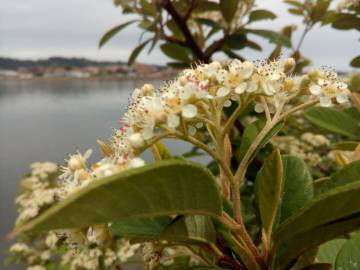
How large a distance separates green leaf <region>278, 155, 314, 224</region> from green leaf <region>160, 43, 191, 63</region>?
1.31 m

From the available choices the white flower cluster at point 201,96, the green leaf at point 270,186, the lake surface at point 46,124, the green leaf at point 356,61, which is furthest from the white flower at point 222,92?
the lake surface at point 46,124

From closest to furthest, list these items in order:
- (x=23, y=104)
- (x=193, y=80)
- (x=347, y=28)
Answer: (x=193, y=80)
(x=347, y=28)
(x=23, y=104)

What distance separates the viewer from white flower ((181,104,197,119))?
0.54 meters

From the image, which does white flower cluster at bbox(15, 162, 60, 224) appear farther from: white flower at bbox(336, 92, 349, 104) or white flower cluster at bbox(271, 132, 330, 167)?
white flower at bbox(336, 92, 349, 104)

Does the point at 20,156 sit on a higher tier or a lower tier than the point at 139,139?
lower

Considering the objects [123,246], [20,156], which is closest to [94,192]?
[123,246]

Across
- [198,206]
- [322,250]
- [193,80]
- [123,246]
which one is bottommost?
[123,246]

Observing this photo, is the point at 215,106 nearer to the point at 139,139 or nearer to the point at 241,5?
the point at 139,139

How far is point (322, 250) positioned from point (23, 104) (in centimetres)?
770

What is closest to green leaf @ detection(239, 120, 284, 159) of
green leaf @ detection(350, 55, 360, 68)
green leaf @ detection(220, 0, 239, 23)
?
green leaf @ detection(350, 55, 360, 68)

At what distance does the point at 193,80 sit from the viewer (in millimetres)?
597

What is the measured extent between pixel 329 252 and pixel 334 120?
1.49 ft

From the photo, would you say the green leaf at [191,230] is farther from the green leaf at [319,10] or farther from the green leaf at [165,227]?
the green leaf at [319,10]

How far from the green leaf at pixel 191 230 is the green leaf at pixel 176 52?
141 cm
